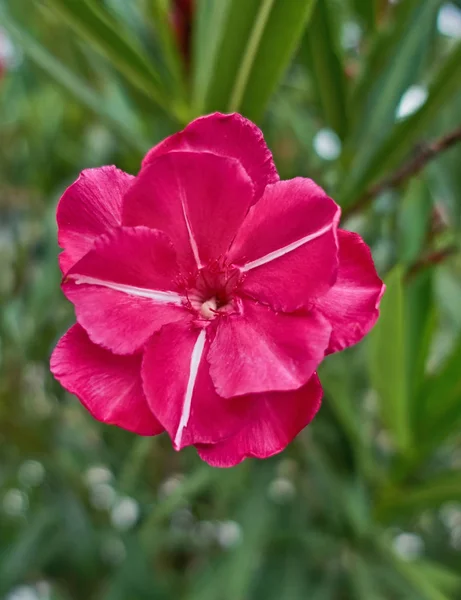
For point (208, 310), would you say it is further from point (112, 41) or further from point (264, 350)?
point (112, 41)

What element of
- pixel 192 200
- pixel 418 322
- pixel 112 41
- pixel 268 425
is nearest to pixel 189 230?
pixel 192 200

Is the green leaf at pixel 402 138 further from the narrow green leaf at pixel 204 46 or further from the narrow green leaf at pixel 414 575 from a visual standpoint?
the narrow green leaf at pixel 414 575

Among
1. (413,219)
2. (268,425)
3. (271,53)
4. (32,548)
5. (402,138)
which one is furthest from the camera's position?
(32,548)

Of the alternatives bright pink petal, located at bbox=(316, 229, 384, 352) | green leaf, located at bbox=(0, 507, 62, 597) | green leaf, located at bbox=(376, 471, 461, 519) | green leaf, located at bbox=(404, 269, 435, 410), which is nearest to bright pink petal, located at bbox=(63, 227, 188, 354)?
bright pink petal, located at bbox=(316, 229, 384, 352)

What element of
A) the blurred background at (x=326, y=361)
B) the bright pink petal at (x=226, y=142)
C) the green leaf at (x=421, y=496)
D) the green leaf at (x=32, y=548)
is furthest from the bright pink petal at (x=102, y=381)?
the green leaf at (x=32, y=548)

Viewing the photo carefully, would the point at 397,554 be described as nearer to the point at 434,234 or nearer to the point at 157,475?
the point at 434,234

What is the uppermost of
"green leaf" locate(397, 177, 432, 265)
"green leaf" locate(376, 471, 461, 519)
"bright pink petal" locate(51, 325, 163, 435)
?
"bright pink petal" locate(51, 325, 163, 435)

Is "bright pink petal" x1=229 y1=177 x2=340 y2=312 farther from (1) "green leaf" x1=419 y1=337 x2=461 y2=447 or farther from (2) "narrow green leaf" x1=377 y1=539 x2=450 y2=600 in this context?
(2) "narrow green leaf" x1=377 y1=539 x2=450 y2=600
